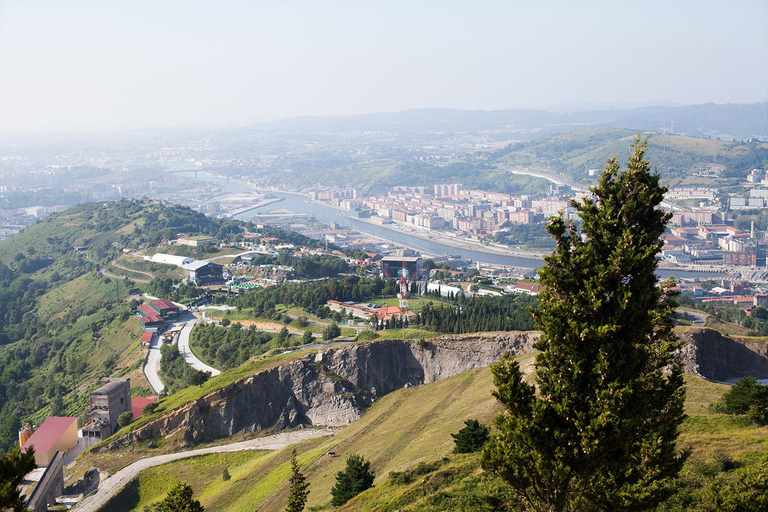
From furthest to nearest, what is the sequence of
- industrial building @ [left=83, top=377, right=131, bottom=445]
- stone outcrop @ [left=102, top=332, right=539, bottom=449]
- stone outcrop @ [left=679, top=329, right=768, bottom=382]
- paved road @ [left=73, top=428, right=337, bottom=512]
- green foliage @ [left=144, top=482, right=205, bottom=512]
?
industrial building @ [left=83, top=377, right=131, bottom=445] < stone outcrop @ [left=102, top=332, right=539, bottom=449] < paved road @ [left=73, top=428, right=337, bottom=512] < stone outcrop @ [left=679, top=329, right=768, bottom=382] < green foliage @ [left=144, top=482, right=205, bottom=512]

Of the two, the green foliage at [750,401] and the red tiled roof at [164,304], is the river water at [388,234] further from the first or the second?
the green foliage at [750,401]

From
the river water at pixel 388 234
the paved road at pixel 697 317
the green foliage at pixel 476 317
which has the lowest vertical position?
the river water at pixel 388 234

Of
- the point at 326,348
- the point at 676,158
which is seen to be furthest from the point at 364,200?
the point at 326,348

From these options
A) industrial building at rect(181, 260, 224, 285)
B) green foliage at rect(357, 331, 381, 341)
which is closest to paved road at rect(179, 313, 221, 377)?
green foliage at rect(357, 331, 381, 341)

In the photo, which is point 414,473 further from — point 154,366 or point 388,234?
point 388,234

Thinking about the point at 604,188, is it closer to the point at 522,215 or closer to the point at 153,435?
the point at 153,435

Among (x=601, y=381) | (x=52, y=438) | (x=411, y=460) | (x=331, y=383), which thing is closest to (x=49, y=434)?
(x=52, y=438)

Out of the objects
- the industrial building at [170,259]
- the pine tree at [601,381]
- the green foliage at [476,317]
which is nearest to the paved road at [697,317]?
the green foliage at [476,317]

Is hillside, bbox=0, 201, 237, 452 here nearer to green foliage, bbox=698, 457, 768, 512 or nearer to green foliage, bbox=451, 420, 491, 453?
green foliage, bbox=451, 420, 491, 453
